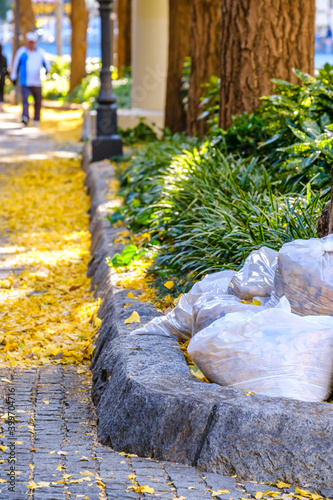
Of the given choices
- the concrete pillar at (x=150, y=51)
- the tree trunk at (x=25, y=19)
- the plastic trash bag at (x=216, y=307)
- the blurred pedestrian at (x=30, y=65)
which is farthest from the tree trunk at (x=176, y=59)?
the tree trunk at (x=25, y=19)

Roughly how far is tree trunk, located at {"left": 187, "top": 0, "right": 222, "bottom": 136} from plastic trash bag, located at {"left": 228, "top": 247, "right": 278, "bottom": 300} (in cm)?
653

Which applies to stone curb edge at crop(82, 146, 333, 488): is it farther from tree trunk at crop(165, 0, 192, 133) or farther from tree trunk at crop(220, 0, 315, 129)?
tree trunk at crop(165, 0, 192, 133)

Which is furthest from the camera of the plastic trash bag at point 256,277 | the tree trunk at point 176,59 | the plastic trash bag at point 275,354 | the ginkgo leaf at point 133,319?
the tree trunk at point 176,59

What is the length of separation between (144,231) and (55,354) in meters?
1.90

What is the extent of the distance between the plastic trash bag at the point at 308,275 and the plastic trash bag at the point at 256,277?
22 cm

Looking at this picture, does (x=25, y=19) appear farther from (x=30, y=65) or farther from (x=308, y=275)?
(x=308, y=275)

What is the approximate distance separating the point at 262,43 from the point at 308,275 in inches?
179

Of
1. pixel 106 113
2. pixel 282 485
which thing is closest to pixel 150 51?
pixel 106 113

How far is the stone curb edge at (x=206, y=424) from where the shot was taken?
9.59ft

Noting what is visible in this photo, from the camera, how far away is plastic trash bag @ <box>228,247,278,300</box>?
385 centimetres

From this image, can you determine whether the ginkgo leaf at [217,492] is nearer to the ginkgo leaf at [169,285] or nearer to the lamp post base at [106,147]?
the ginkgo leaf at [169,285]

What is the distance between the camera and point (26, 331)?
16.6ft

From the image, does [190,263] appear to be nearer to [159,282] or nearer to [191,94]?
[159,282]

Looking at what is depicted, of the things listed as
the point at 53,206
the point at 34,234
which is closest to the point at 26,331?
the point at 34,234
